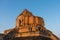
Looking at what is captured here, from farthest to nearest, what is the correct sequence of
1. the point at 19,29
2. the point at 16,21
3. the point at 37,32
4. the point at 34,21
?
the point at 16,21 → the point at 34,21 → the point at 19,29 → the point at 37,32

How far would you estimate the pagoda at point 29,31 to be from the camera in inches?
1293

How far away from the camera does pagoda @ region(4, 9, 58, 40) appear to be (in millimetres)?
32844

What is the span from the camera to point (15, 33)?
111 feet

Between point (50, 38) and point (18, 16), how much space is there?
29.7 feet

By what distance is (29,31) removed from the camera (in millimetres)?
33281

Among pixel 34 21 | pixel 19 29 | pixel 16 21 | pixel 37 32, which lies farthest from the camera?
pixel 16 21

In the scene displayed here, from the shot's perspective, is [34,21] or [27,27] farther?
[34,21]

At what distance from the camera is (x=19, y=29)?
34719 mm

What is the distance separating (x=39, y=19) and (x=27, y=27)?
516cm

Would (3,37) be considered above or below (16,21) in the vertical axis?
below

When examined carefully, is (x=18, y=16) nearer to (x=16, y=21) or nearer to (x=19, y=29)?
(x=16, y=21)

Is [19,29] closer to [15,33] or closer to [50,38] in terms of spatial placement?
[15,33]

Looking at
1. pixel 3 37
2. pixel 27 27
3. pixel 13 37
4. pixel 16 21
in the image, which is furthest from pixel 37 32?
pixel 16 21

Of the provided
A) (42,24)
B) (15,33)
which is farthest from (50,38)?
(15,33)
